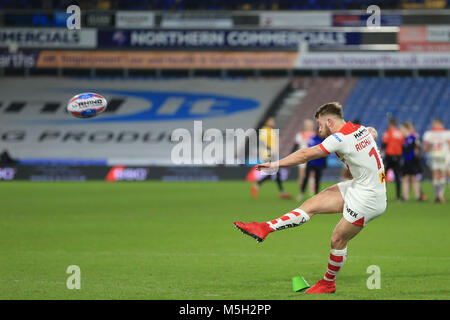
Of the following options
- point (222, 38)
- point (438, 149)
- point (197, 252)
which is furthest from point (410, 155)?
point (222, 38)

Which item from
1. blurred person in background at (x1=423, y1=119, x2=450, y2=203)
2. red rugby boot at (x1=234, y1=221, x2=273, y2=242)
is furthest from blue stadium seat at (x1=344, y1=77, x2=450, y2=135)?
red rugby boot at (x1=234, y1=221, x2=273, y2=242)

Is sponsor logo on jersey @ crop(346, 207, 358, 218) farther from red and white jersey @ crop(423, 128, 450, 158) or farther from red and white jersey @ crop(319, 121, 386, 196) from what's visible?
red and white jersey @ crop(423, 128, 450, 158)

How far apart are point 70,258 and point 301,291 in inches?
157

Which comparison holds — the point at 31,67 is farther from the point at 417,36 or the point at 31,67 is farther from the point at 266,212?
the point at 266,212

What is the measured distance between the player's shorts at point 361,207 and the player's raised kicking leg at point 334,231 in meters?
0.07

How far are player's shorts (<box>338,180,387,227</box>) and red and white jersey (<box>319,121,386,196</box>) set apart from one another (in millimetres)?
60

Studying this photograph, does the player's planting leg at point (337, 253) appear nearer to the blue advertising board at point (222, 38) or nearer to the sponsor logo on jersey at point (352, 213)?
the sponsor logo on jersey at point (352, 213)

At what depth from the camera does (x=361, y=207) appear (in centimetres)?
782

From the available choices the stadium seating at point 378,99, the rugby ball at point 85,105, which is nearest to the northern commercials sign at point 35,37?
the stadium seating at point 378,99

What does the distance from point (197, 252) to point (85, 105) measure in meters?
2.99

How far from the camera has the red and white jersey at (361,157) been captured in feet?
25.4

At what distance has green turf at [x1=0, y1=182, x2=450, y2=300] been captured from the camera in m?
8.12

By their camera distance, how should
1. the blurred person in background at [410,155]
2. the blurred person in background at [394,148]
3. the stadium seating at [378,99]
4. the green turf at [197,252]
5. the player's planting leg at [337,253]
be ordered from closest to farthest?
the player's planting leg at [337,253] → the green turf at [197,252] → the blurred person in background at [410,155] → the blurred person in background at [394,148] → the stadium seating at [378,99]

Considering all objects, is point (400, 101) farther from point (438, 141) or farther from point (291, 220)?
point (291, 220)
